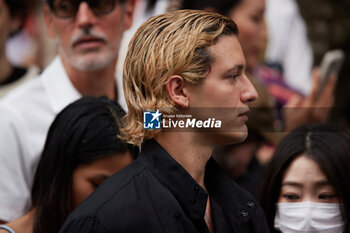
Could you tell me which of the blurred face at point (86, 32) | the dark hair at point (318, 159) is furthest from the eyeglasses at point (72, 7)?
the dark hair at point (318, 159)

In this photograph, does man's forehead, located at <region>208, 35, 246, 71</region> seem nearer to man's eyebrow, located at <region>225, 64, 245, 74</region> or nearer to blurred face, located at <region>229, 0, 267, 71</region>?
man's eyebrow, located at <region>225, 64, 245, 74</region>

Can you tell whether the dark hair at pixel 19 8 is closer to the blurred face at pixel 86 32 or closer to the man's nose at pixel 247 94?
the blurred face at pixel 86 32

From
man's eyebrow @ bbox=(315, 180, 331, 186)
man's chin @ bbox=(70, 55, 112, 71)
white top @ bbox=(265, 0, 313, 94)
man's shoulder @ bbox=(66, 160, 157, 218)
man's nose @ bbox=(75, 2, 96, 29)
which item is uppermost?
man's nose @ bbox=(75, 2, 96, 29)

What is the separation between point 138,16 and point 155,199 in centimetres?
407

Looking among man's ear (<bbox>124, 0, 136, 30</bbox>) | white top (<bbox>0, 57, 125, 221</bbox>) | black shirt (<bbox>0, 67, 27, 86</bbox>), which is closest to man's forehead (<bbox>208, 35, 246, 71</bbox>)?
white top (<bbox>0, 57, 125, 221</bbox>)

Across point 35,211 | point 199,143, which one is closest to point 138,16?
point 35,211

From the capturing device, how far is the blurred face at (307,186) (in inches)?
119

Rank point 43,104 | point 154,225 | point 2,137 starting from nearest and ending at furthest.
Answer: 1. point 154,225
2. point 2,137
3. point 43,104

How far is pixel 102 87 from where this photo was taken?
13.4ft

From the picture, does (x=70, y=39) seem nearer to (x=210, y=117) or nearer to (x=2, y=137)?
(x=2, y=137)

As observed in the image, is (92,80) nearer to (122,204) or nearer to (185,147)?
(185,147)

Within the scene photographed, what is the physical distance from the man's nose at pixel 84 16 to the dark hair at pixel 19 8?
125cm

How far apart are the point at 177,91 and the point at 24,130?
1.44 metres

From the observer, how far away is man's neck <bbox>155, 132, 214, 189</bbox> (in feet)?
Answer: 8.34
